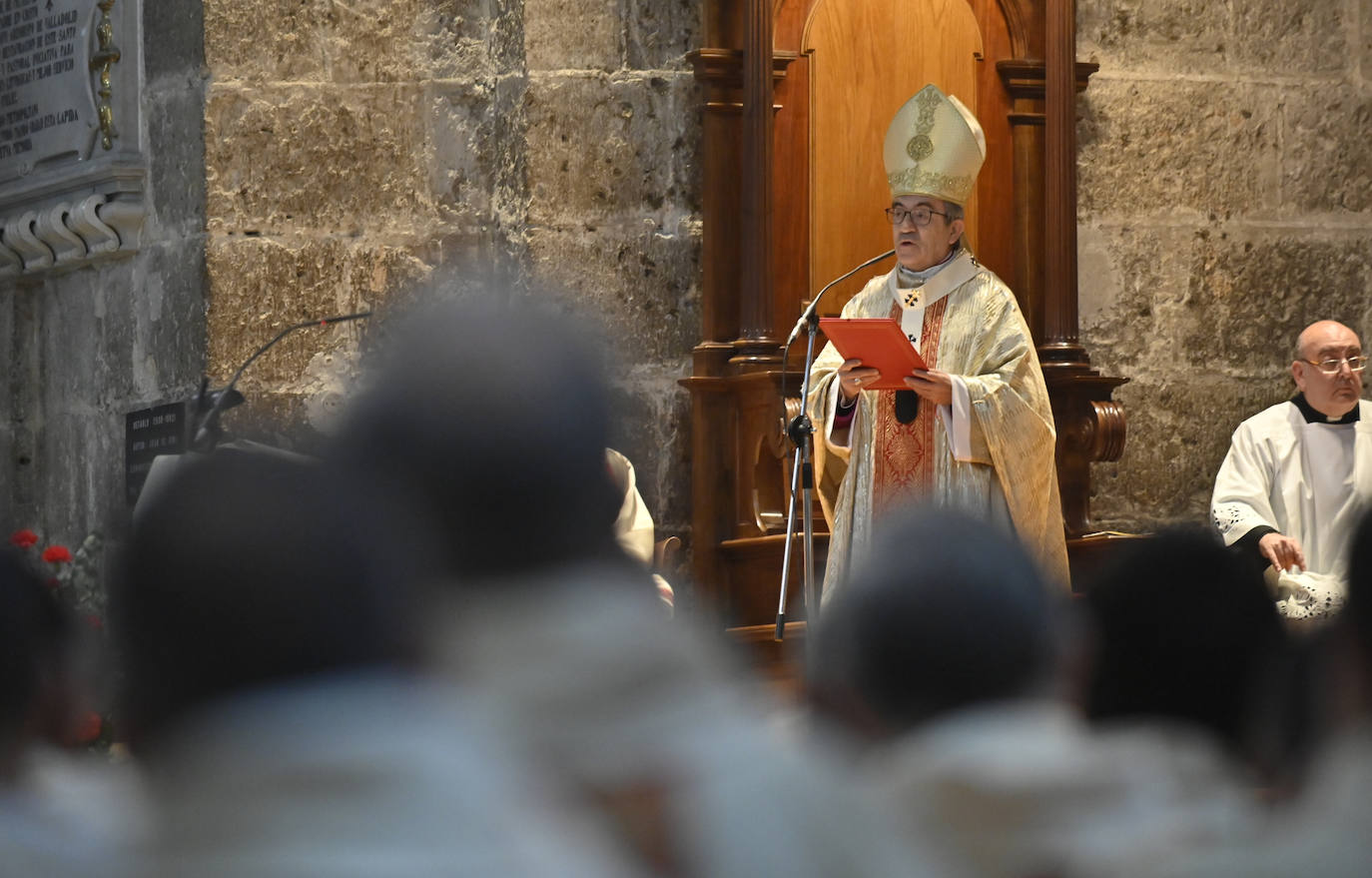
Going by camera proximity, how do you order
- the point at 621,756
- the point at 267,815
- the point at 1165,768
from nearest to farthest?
the point at 267,815 < the point at 621,756 < the point at 1165,768

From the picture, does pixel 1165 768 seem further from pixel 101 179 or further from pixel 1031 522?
pixel 101 179

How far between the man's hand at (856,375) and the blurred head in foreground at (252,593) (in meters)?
4.58

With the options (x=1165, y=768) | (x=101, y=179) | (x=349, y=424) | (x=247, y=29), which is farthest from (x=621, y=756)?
(x=101, y=179)

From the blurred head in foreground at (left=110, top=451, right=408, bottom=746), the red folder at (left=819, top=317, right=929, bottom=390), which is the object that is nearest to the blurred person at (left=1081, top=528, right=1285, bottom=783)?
the blurred head in foreground at (left=110, top=451, right=408, bottom=746)

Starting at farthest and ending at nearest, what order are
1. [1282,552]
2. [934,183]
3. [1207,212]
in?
[1207,212]
[1282,552]
[934,183]

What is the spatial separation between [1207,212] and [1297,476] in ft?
4.30

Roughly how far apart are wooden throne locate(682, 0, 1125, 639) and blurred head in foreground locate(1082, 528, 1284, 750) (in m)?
4.64

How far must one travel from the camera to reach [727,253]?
23.8 ft

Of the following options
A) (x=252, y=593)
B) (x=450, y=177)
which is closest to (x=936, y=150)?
(x=450, y=177)

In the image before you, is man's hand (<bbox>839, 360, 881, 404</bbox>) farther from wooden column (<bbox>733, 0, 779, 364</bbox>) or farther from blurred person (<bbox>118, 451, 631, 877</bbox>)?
blurred person (<bbox>118, 451, 631, 877</bbox>)

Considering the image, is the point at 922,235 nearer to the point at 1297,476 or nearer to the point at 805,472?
the point at 805,472

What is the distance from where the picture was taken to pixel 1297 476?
286 inches

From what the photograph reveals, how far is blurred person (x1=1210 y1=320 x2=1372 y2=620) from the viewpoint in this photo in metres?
7.18

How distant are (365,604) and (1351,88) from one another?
Result: 7435mm
